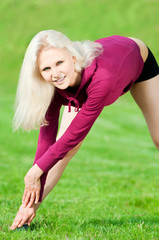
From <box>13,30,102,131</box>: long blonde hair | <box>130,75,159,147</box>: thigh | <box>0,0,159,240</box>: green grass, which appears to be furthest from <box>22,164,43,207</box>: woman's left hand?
<box>130,75,159,147</box>: thigh

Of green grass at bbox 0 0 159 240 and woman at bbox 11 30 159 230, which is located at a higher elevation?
woman at bbox 11 30 159 230

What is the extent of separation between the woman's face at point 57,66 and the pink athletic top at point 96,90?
0.12m

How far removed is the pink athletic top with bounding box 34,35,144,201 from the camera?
337 cm

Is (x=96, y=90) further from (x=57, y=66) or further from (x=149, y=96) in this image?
(x=149, y=96)

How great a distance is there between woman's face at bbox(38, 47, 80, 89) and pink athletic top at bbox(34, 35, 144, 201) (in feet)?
0.39

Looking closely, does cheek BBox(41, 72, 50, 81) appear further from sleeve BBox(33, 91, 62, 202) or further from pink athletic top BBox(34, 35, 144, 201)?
sleeve BBox(33, 91, 62, 202)

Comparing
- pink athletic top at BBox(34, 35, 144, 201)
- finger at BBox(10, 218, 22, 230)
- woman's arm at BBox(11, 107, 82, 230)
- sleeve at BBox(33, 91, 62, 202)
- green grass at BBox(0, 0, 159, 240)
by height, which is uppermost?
pink athletic top at BBox(34, 35, 144, 201)

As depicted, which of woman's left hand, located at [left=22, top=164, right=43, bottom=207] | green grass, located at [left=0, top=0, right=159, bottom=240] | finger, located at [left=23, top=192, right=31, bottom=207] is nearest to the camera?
woman's left hand, located at [left=22, top=164, right=43, bottom=207]

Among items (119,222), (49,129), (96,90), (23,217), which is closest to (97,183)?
(119,222)

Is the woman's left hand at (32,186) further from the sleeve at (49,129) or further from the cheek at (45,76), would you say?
the cheek at (45,76)

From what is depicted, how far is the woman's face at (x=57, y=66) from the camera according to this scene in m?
3.35

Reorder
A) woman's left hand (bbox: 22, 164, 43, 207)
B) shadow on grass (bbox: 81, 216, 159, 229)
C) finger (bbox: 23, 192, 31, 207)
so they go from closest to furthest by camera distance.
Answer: woman's left hand (bbox: 22, 164, 43, 207), finger (bbox: 23, 192, 31, 207), shadow on grass (bbox: 81, 216, 159, 229)

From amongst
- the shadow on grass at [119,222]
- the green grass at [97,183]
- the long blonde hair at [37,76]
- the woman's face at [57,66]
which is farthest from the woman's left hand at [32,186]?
the woman's face at [57,66]

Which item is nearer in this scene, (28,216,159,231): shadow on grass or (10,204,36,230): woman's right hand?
(10,204,36,230): woman's right hand
